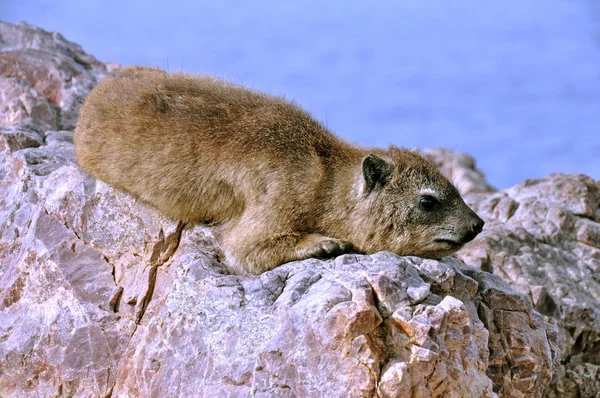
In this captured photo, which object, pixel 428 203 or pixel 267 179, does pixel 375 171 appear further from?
pixel 267 179

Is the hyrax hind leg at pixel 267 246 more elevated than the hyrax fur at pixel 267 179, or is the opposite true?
the hyrax fur at pixel 267 179

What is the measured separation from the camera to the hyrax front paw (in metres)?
6.77

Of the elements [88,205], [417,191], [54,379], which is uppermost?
[417,191]

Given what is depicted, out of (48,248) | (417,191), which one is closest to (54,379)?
(48,248)

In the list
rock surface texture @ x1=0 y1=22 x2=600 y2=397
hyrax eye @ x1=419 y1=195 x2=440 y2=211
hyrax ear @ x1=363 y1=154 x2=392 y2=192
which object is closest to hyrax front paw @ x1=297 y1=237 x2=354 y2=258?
rock surface texture @ x1=0 y1=22 x2=600 y2=397

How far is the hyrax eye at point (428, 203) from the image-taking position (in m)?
Answer: 7.09

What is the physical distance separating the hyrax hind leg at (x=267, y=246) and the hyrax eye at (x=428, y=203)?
81 centimetres

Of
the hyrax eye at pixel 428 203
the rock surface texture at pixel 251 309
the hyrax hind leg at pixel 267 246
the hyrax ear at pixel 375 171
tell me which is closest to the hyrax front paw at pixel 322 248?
the hyrax hind leg at pixel 267 246

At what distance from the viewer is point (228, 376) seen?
596 cm

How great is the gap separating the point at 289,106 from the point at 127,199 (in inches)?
80.1

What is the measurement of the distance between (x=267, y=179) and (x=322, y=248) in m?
0.96

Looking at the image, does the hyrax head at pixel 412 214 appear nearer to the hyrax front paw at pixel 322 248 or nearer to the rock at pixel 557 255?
the hyrax front paw at pixel 322 248

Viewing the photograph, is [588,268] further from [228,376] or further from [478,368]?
[228,376]

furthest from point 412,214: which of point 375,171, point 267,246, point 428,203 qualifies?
point 267,246
